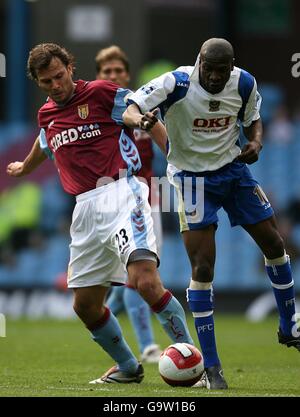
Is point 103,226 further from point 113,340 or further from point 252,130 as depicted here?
point 252,130

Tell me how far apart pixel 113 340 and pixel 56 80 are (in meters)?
1.73

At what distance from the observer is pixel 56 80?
716cm

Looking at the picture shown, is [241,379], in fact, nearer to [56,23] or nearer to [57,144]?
[57,144]

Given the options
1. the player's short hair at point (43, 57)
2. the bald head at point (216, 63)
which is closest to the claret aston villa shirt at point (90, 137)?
the player's short hair at point (43, 57)

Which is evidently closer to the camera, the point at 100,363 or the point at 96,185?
the point at 96,185

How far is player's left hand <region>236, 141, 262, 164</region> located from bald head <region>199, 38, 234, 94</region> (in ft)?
1.33

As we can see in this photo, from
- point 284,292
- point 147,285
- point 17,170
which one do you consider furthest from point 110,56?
point 147,285

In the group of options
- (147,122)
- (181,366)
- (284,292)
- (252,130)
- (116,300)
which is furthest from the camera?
(116,300)

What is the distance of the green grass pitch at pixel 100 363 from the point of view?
6.79 metres

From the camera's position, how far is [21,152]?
1677 cm

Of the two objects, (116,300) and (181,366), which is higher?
(181,366)

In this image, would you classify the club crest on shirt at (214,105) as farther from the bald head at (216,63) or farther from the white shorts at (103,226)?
the white shorts at (103,226)

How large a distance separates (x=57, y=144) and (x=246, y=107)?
1252 millimetres

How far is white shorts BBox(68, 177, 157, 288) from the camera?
7.01 meters
